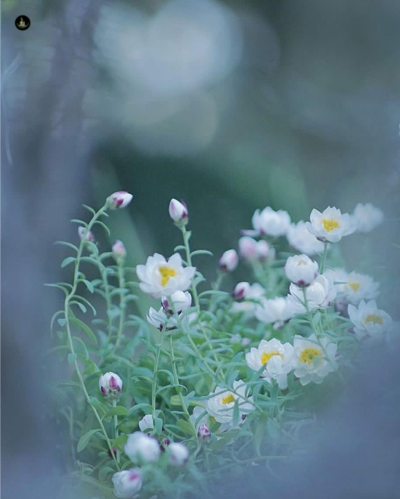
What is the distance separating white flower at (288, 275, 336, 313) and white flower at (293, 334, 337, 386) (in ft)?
0.14

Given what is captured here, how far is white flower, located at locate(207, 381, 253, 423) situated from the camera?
60cm

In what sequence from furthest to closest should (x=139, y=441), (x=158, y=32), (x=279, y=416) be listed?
(x=158, y=32) → (x=279, y=416) → (x=139, y=441)

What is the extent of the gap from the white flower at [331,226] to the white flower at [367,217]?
79mm

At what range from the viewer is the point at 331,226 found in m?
0.65

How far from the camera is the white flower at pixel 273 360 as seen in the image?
0.61 metres

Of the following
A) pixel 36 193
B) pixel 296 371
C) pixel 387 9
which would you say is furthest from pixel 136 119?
pixel 296 371

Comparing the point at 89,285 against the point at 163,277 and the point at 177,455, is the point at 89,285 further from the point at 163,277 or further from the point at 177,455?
the point at 177,455

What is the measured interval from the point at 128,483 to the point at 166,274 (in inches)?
7.8

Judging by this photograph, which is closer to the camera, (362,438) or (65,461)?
(362,438)

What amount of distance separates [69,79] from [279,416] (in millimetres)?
498

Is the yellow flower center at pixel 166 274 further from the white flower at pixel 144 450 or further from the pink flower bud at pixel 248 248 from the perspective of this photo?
the pink flower bud at pixel 248 248

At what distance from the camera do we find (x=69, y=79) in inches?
30.1

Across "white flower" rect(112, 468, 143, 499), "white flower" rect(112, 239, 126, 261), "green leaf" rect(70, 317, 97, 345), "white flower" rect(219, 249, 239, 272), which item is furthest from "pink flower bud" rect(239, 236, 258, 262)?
"white flower" rect(112, 468, 143, 499)

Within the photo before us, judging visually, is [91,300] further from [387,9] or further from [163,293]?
[387,9]
